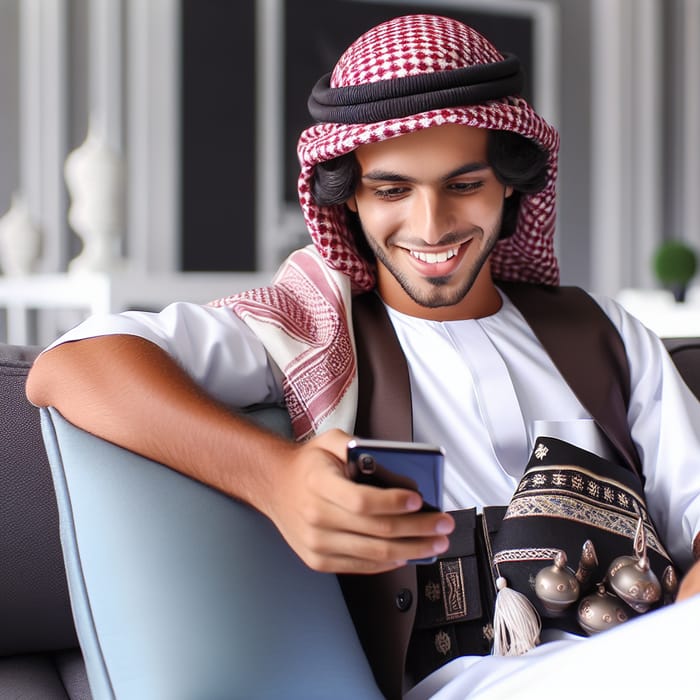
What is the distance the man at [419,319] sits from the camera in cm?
117

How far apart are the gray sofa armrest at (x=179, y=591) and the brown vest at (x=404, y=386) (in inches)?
3.6

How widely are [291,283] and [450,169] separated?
28 centimetres

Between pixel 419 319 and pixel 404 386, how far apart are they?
19 centimetres

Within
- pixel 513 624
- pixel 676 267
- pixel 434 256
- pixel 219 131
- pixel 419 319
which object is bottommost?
pixel 513 624

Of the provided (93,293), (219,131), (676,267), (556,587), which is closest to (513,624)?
(556,587)

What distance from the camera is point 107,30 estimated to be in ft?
11.6

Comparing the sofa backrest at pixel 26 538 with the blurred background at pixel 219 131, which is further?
the blurred background at pixel 219 131

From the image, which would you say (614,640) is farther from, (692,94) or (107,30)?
(692,94)

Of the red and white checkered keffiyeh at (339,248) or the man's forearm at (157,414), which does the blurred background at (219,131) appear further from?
the man's forearm at (157,414)

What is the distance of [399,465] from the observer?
0.85 metres

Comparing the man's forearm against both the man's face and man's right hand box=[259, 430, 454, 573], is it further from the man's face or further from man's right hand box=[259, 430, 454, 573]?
the man's face

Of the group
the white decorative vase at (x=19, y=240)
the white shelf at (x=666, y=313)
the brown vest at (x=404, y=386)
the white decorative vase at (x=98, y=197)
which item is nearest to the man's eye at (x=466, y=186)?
the brown vest at (x=404, y=386)

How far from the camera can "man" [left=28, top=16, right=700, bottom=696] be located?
117cm

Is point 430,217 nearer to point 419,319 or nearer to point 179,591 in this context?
point 419,319
